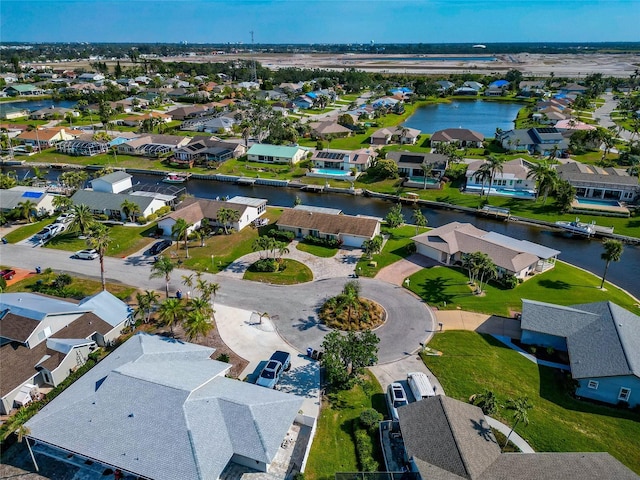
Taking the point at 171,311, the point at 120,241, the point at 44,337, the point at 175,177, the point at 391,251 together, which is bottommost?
the point at 391,251

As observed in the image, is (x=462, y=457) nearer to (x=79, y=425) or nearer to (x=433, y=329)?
(x=433, y=329)

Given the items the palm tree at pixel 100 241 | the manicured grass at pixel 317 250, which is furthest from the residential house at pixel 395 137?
the palm tree at pixel 100 241

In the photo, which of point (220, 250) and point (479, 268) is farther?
point (220, 250)

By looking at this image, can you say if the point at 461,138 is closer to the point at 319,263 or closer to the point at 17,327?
→ the point at 319,263

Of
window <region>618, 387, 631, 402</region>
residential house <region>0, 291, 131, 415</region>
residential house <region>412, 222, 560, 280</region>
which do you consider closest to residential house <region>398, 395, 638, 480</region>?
window <region>618, 387, 631, 402</region>

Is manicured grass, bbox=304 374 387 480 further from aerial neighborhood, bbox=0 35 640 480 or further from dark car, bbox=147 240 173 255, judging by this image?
dark car, bbox=147 240 173 255

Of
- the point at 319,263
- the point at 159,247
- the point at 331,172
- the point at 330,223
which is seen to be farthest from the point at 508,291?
the point at 331,172
